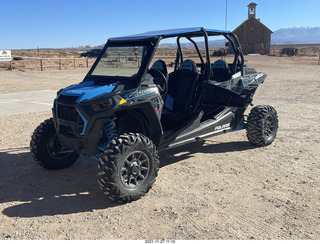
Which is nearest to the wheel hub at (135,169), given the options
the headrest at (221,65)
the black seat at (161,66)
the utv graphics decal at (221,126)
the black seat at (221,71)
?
the black seat at (161,66)

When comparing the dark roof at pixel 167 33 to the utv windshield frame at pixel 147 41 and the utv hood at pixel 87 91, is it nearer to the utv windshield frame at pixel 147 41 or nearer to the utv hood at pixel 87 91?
the utv windshield frame at pixel 147 41

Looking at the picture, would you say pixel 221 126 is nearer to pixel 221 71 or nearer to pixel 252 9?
pixel 221 71

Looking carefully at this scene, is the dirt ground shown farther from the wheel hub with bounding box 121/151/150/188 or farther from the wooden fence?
the wooden fence

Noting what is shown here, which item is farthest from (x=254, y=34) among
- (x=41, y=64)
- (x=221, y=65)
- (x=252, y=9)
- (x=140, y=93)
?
(x=140, y=93)

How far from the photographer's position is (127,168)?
420 centimetres

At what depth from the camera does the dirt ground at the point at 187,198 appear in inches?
139

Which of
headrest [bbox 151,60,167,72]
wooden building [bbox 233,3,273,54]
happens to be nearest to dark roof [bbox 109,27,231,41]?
headrest [bbox 151,60,167,72]

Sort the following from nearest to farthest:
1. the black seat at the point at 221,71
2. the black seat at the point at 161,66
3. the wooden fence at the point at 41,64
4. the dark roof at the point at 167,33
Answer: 1. the dark roof at the point at 167,33
2. the black seat at the point at 161,66
3. the black seat at the point at 221,71
4. the wooden fence at the point at 41,64

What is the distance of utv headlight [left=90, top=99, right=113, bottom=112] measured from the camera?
411 centimetres

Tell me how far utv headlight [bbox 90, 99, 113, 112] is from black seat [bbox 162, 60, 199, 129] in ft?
5.37

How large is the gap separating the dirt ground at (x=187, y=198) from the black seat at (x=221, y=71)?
1.38 meters

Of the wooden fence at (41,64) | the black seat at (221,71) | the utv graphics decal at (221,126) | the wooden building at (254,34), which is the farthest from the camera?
the wooden building at (254,34)

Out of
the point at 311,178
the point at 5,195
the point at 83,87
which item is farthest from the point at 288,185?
the point at 5,195
